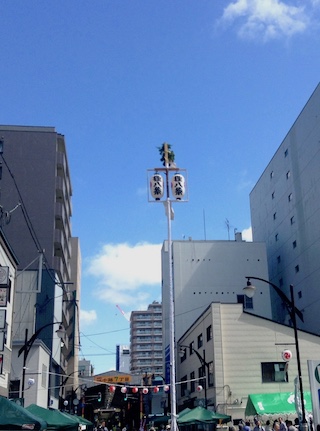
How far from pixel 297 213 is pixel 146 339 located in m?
104

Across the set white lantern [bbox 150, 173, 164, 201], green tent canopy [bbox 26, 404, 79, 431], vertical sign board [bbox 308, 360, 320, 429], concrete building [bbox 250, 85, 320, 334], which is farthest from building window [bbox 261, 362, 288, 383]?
vertical sign board [bbox 308, 360, 320, 429]

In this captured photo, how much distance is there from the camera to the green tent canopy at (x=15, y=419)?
11.3 metres

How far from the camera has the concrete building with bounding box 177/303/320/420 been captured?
128 feet

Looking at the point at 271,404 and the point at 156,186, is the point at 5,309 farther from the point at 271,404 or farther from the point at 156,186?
the point at 271,404

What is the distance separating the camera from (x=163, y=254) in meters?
75.5

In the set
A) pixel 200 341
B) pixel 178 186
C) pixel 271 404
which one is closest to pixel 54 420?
pixel 178 186

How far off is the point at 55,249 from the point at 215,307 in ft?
83.8

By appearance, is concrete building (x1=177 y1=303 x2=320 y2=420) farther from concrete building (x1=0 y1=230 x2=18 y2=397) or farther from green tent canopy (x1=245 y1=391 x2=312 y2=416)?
concrete building (x1=0 y1=230 x2=18 y2=397)

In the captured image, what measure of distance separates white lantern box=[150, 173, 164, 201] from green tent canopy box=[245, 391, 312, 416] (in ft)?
51.3

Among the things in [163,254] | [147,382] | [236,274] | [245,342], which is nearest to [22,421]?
[245,342]

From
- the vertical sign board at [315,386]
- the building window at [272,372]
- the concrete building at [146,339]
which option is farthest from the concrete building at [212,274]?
the concrete building at [146,339]

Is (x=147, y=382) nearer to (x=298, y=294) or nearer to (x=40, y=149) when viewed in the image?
(x=298, y=294)

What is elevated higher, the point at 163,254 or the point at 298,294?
the point at 163,254

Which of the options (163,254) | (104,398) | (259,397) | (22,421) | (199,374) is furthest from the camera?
(104,398)
